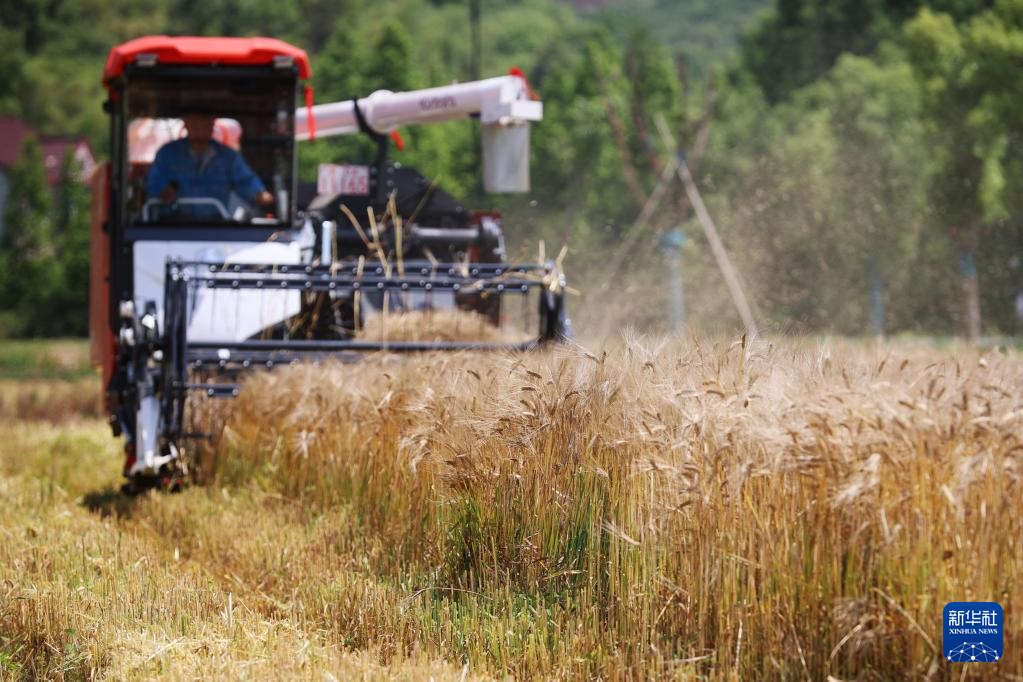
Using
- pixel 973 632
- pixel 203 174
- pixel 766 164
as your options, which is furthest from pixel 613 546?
pixel 766 164

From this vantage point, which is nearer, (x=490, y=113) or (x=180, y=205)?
(x=180, y=205)

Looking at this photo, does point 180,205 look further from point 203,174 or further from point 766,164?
point 766,164

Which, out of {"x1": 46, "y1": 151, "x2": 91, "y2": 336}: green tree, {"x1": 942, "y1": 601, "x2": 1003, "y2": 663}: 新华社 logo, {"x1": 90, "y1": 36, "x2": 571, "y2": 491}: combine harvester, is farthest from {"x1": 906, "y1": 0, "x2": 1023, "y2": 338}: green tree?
{"x1": 942, "y1": 601, "x2": 1003, "y2": 663}: 新华社 logo

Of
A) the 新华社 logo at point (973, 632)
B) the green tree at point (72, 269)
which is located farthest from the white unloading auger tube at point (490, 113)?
the green tree at point (72, 269)

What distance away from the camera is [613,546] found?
4.95m

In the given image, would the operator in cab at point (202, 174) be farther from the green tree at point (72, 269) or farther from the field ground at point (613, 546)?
the green tree at point (72, 269)

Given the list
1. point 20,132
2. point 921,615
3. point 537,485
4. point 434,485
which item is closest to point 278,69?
point 434,485

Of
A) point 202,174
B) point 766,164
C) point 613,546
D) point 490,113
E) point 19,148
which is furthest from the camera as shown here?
point 19,148

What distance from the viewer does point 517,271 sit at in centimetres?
972

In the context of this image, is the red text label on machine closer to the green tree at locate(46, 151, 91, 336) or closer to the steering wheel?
the steering wheel

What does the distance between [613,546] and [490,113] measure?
24.7 feet

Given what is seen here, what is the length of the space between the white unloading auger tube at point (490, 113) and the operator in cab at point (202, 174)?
1.52 meters

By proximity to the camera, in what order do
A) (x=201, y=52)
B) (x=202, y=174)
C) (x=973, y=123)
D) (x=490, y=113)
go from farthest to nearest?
(x=973, y=123), (x=490, y=113), (x=202, y=174), (x=201, y=52)

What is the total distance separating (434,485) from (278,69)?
494 centimetres
